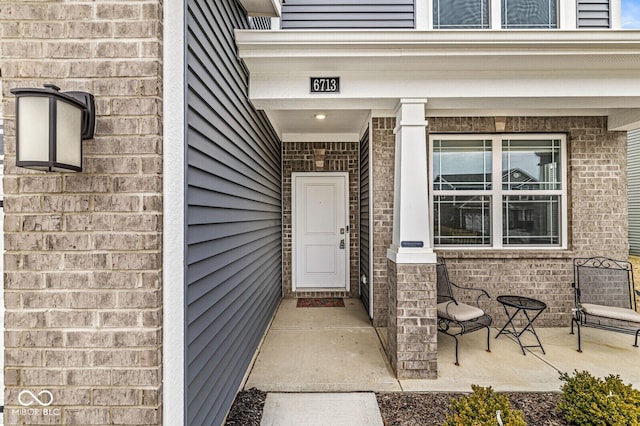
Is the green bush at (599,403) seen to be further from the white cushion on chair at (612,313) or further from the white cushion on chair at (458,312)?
the white cushion on chair at (612,313)

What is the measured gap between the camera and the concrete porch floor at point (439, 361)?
8.57ft

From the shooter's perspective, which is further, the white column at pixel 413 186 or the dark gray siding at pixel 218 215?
the white column at pixel 413 186

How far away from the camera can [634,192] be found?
337 inches

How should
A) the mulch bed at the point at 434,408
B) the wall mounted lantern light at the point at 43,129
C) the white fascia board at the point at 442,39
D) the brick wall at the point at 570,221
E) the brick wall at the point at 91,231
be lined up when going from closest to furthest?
1. the wall mounted lantern light at the point at 43,129
2. the brick wall at the point at 91,231
3. the mulch bed at the point at 434,408
4. the white fascia board at the point at 442,39
5. the brick wall at the point at 570,221

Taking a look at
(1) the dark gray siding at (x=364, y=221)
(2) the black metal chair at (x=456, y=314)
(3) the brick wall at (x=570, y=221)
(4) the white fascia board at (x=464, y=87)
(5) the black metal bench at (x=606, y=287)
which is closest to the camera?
(4) the white fascia board at (x=464, y=87)

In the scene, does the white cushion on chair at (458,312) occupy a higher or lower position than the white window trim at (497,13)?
lower

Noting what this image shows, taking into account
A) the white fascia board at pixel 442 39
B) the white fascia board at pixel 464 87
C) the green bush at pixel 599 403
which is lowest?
the green bush at pixel 599 403

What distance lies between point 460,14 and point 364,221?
2819mm

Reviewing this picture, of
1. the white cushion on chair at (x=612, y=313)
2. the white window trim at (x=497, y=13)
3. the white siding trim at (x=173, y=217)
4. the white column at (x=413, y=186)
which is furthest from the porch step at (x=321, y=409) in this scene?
the white window trim at (x=497, y=13)

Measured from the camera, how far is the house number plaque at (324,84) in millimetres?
2713

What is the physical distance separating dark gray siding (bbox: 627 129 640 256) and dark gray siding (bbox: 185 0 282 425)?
34.3 ft

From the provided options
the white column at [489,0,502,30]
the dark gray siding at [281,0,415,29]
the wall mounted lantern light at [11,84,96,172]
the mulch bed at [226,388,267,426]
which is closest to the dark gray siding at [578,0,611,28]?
the white column at [489,0,502,30]

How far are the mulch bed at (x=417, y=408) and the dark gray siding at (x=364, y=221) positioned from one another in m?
1.64

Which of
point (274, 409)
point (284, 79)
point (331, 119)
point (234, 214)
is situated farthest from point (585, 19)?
point (274, 409)
